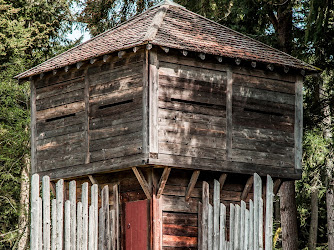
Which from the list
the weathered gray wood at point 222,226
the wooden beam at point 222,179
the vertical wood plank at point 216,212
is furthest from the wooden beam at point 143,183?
the wooden beam at point 222,179

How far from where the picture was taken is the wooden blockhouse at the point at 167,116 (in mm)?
15086

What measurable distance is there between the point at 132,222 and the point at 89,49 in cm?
411

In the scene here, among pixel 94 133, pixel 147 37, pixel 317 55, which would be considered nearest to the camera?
pixel 147 37

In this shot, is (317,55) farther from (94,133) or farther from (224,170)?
(94,133)

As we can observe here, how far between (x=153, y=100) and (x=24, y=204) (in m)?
12.4

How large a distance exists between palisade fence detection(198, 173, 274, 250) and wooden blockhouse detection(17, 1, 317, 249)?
0.45 m

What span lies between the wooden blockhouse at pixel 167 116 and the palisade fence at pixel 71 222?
62 cm

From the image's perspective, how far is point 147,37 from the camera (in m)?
14.9

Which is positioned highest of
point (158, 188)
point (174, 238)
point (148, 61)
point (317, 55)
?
point (317, 55)

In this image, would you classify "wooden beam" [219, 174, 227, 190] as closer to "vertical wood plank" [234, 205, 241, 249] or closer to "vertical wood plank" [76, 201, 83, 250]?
"vertical wood plank" [234, 205, 241, 249]

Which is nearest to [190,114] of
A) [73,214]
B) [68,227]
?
[73,214]

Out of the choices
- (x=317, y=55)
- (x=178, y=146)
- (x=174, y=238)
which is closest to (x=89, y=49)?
(x=178, y=146)

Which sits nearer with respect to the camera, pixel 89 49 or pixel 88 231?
pixel 88 231

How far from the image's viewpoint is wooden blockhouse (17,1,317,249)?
1509cm
